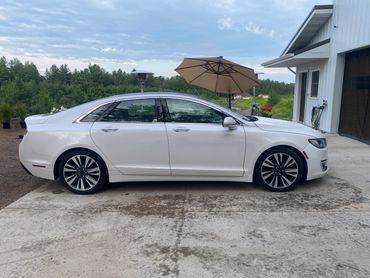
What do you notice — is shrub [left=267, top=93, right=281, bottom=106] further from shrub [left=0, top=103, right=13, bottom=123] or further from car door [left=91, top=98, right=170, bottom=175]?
car door [left=91, top=98, right=170, bottom=175]

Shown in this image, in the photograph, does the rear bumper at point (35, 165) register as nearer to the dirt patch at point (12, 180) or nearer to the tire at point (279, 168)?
the dirt patch at point (12, 180)

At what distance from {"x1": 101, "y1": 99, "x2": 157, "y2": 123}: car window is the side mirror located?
41.0 inches

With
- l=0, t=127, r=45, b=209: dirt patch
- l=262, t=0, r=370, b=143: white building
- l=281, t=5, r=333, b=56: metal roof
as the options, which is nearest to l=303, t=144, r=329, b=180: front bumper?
l=0, t=127, r=45, b=209: dirt patch

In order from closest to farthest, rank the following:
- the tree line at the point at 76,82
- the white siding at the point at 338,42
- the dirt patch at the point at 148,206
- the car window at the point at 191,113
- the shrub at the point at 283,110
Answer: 1. the dirt patch at the point at 148,206
2. the car window at the point at 191,113
3. the white siding at the point at 338,42
4. the shrub at the point at 283,110
5. the tree line at the point at 76,82

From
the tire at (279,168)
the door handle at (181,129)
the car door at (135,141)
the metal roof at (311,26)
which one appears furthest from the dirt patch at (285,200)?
the metal roof at (311,26)

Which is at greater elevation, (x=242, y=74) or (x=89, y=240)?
(x=242, y=74)

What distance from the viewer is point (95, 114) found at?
5070 mm

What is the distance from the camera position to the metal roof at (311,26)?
1092cm

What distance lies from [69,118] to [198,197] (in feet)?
7.44

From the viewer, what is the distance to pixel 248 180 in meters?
5.00

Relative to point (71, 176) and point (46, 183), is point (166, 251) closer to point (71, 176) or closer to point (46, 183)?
point (71, 176)

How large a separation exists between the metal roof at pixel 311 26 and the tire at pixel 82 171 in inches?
364

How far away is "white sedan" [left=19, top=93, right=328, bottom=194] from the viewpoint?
194 inches

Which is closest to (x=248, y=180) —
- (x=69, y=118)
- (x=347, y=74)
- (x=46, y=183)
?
(x=69, y=118)
